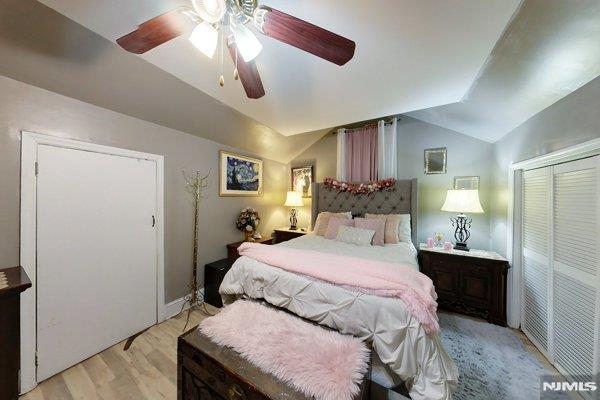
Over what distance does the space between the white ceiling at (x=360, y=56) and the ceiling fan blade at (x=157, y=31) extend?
0.34m

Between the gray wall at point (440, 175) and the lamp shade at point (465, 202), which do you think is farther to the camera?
the gray wall at point (440, 175)

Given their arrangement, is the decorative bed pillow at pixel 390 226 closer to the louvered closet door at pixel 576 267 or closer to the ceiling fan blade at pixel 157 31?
the louvered closet door at pixel 576 267

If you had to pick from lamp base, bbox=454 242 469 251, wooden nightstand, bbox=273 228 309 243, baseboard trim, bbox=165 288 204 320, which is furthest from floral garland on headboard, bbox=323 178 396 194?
baseboard trim, bbox=165 288 204 320

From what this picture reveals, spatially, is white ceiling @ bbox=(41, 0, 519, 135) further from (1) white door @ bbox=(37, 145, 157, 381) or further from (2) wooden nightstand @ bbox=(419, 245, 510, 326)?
(2) wooden nightstand @ bbox=(419, 245, 510, 326)

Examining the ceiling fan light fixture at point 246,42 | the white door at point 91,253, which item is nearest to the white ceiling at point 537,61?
the ceiling fan light fixture at point 246,42

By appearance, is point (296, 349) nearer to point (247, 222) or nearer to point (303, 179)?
point (247, 222)

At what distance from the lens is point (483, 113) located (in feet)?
7.68

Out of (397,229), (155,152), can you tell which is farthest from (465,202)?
(155,152)

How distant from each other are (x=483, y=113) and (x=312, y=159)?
2.63 meters

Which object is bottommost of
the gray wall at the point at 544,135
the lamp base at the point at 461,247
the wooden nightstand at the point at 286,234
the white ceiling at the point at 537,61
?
the wooden nightstand at the point at 286,234

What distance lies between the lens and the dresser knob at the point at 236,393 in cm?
106

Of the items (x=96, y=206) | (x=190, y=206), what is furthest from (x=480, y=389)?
(x=96, y=206)

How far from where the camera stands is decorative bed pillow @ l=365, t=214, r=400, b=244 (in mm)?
2799

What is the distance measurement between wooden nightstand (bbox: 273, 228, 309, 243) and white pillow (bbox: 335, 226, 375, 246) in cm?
105
